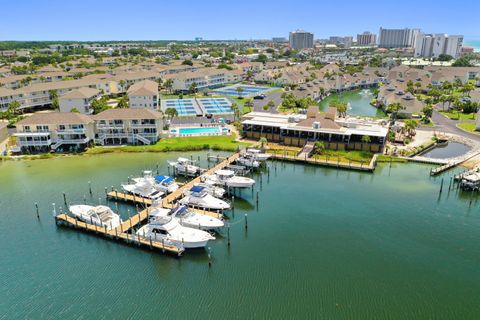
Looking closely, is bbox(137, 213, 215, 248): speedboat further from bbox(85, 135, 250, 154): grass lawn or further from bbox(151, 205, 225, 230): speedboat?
bbox(85, 135, 250, 154): grass lawn

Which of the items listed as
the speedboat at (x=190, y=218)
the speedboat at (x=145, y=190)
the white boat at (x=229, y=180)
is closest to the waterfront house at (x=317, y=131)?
the white boat at (x=229, y=180)

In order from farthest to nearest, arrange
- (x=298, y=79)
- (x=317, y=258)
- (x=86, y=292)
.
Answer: (x=298, y=79), (x=317, y=258), (x=86, y=292)

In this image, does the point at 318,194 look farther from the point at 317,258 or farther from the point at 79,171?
the point at 79,171

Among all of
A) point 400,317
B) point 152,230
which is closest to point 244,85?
point 152,230

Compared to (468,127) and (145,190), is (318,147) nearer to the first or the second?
(145,190)

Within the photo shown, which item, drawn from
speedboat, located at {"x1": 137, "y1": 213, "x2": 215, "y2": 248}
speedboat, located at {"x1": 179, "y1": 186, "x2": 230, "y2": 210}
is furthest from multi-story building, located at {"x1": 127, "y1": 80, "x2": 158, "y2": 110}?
speedboat, located at {"x1": 137, "y1": 213, "x2": 215, "y2": 248}
